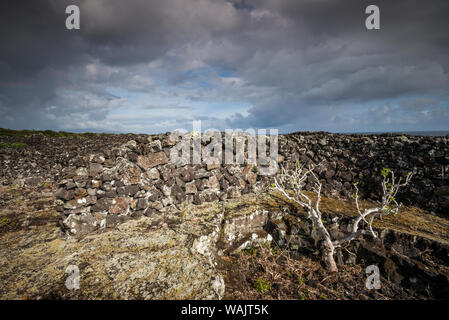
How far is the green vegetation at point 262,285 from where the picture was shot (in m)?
4.45

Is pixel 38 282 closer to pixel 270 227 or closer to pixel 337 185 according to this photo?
pixel 270 227

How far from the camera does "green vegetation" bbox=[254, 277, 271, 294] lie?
14.6 ft

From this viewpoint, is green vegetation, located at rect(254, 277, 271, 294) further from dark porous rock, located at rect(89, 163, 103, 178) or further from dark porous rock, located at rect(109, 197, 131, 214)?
dark porous rock, located at rect(89, 163, 103, 178)

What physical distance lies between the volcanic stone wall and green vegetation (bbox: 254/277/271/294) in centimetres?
346

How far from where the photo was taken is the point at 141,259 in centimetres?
428

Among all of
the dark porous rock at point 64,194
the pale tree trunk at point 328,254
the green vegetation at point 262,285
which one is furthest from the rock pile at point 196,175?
the pale tree trunk at point 328,254

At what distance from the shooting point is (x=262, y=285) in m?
4.54

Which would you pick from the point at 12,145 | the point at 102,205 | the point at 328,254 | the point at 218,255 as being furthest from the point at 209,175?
the point at 12,145

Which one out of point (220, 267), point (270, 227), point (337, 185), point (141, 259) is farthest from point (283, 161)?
point (141, 259)

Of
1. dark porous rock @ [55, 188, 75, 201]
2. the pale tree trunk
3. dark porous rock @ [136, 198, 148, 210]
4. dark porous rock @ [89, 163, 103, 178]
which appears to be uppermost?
dark porous rock @ [89, 163, 103, 178]

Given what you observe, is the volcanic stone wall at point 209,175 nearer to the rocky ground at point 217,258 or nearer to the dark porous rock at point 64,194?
the dark porous rock at point 64,194

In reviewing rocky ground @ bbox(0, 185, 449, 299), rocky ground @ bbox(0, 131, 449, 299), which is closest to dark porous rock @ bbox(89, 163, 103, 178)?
rocky ground @ bbox(0, 131, 449, 299)

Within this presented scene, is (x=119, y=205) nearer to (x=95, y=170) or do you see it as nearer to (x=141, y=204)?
(x=141, y=204)

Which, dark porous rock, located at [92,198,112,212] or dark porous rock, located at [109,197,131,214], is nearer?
dark porous rock, located at [92,198,112,212]
